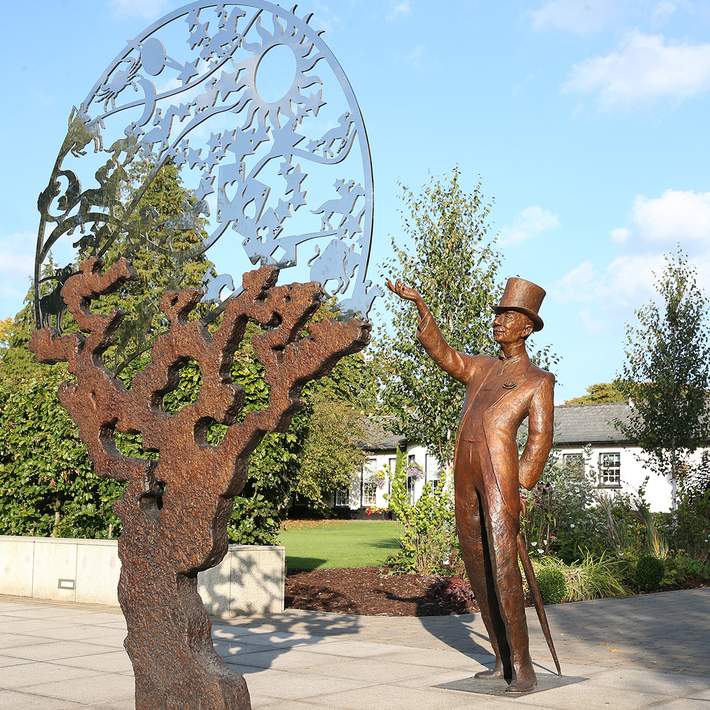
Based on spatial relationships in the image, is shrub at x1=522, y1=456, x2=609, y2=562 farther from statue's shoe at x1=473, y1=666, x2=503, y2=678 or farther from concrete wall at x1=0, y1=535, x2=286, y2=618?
statue's shoe at x1=473, y1=666, x2=503, y2=678

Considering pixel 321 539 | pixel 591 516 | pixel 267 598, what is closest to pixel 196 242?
pixel 267 598

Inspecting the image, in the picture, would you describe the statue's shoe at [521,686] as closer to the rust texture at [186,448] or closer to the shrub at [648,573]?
the rust texture at [186,448]

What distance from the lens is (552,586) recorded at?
39.5 feet

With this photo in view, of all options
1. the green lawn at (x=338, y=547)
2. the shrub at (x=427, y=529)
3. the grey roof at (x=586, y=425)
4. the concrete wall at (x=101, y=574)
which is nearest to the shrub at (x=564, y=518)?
the shrub at (x=427, y=529)

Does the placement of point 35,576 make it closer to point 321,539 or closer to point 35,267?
point 35,267

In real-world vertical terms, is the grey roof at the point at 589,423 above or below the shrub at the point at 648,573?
above

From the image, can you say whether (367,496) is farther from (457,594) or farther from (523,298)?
(523,298)

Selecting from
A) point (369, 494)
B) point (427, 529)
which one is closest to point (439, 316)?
point (427, 529)

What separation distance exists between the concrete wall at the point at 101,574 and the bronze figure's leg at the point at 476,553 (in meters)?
4.21

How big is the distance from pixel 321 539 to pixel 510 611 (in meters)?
19.6

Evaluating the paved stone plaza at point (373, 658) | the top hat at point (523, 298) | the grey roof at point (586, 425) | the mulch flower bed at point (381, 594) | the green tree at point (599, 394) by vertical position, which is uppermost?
the green tree at point (599, 394)

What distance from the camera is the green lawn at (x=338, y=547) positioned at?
17.5 m

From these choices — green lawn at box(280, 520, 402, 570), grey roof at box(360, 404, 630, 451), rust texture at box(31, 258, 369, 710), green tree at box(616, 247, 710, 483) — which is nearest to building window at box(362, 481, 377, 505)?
grey roof at box(360, 404, 630, 451)

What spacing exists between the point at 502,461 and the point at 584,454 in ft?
106
